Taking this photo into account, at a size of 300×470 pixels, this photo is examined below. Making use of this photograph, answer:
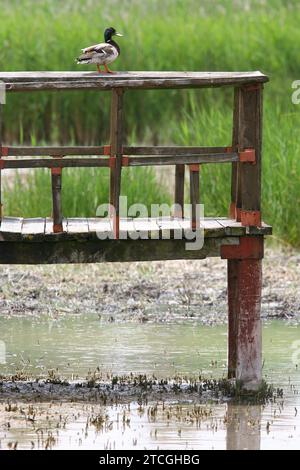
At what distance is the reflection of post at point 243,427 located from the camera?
8.46 meters

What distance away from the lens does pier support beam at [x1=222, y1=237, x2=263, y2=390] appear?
9.60m

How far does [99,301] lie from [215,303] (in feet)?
3.19

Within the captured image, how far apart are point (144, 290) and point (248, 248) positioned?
12.8 ft

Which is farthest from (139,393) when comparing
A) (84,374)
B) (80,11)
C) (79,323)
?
(80,11)

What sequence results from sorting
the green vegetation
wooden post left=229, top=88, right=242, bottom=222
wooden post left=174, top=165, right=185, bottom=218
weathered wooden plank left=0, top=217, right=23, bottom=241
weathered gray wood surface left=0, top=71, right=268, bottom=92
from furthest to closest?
the green vegetation < wooden post left=174, top=165, right=185, bottom=218 < wooden post left=229, top=88, right=242, bottom=222 < weathered wooden plank left=0, top=217, right=23, bottom=241 < weathered gray wood surface left=0, top=71, right=268, bottom=92

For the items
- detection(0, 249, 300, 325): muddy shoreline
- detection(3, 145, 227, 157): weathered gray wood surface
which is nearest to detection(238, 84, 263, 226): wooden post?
detection(3, 145, 227, 157): weathered gray wood surface

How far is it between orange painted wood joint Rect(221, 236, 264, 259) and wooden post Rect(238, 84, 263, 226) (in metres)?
0.10

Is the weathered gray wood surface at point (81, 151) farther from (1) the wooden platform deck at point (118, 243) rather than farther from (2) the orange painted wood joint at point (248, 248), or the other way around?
(2) the orange painted wood joint at point (248, 248)

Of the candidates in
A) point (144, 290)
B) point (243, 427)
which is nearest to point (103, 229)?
point (243, 427)

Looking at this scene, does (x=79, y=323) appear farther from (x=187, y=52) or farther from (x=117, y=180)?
(x=187, y=52)

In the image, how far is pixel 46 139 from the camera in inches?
816

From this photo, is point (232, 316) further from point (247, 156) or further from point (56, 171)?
point (56, 171)

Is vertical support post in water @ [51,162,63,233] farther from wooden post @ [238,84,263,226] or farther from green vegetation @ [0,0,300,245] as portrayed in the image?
green vegetation @ [0,0,300,245]

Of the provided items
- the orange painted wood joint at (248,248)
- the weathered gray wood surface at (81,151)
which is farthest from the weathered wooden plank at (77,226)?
the orange painted wood joint at (248,248)
